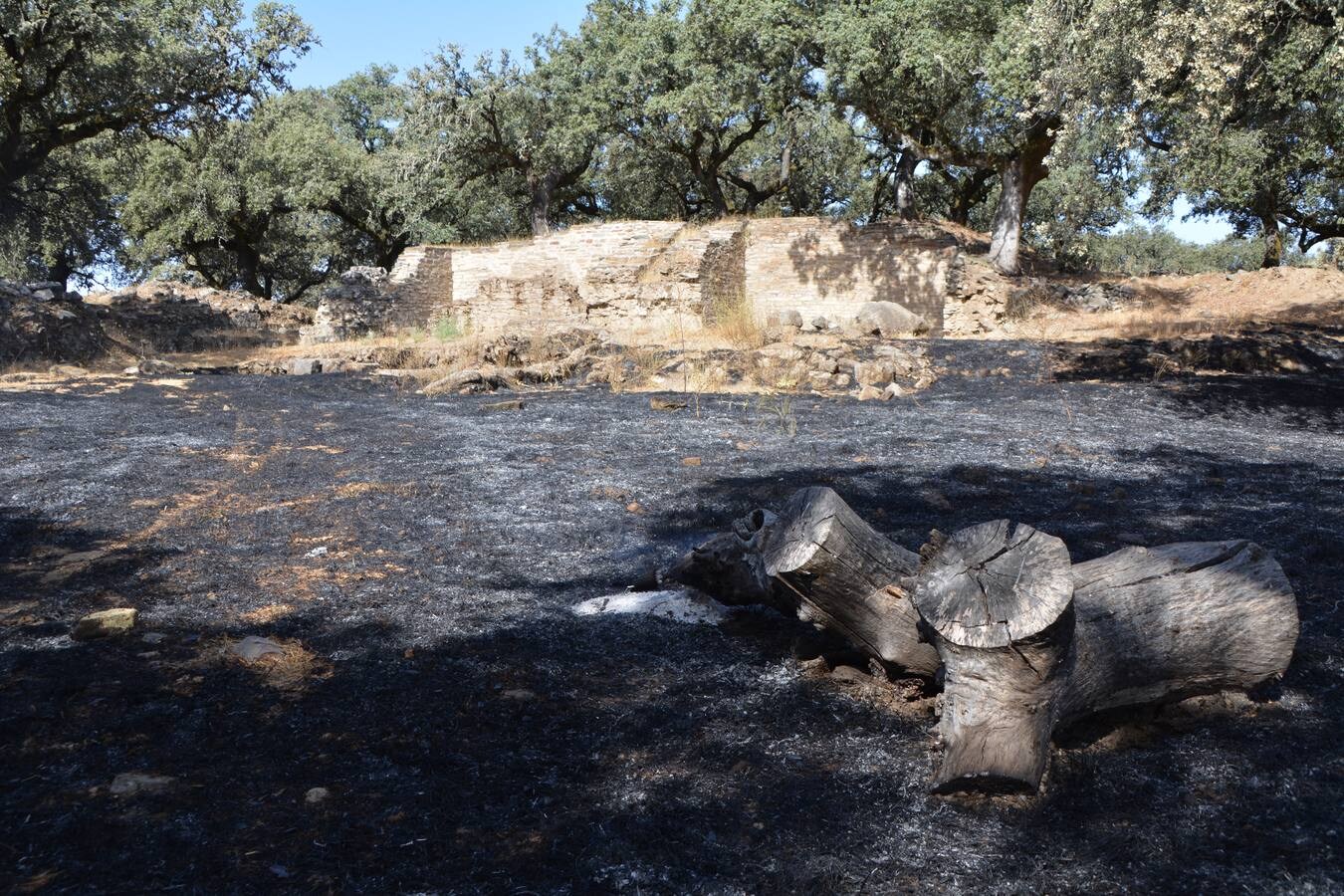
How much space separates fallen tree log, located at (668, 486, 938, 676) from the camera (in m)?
2.66

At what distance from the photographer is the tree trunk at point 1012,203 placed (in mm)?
17797

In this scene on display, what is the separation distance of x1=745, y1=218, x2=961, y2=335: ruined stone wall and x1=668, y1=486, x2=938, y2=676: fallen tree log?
1646cm

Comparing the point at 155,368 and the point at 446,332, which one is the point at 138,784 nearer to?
the point at 155,368

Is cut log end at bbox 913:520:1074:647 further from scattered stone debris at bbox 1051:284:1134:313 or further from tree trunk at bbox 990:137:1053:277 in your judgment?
tree trunk at bbox 990:137:1053:277

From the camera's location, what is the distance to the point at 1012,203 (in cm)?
1808

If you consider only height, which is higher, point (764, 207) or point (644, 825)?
point (764, 207)

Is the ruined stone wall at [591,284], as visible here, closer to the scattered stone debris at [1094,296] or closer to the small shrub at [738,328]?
the small shrub at [738,328]

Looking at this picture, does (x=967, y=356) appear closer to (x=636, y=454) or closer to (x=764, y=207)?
(x=636, y=454)

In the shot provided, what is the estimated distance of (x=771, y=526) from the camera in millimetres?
2961

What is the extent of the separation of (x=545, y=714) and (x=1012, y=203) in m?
17.8

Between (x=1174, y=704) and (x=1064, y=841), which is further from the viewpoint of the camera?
(x=1174, y=704)

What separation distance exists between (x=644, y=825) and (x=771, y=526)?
109 cm

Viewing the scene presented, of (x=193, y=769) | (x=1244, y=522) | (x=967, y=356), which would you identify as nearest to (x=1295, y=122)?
(x=967, y=356)

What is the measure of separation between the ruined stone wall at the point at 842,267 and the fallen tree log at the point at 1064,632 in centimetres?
1659
